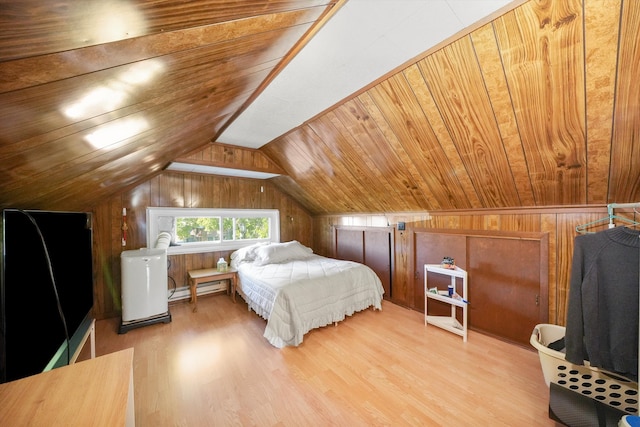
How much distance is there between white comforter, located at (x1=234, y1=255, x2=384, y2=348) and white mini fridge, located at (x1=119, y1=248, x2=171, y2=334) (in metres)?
1.01

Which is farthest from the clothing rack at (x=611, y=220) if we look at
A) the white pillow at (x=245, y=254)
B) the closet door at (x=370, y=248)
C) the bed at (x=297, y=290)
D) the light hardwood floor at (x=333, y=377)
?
the white pillow at (x=245, y=254)

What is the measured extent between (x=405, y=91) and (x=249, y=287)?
114 inches

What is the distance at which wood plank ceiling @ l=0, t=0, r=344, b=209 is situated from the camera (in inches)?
17.3

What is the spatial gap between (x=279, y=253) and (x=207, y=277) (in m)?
1.11

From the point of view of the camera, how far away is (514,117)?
161 cm

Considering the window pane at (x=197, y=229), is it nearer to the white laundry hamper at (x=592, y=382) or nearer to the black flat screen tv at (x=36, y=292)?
the black flat screen tv at (x=36, y=292)

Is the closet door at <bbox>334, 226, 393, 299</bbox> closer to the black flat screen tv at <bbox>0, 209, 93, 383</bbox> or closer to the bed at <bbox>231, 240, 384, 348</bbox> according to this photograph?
the bed at <bbox>231, 240, 384, 348</bbox>

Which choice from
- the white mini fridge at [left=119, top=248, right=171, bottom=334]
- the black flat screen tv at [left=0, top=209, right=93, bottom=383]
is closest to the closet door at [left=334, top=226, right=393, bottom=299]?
the white mini fridge at [left=119, top=248, right=171, bottom=334]

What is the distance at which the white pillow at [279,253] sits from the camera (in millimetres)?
3688

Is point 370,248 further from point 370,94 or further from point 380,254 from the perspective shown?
point 370,94

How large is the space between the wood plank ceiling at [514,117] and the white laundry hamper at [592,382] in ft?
4.29

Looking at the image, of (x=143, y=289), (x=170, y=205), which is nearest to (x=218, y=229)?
(x=170, y=205)

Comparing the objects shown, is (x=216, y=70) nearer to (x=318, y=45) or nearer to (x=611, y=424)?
(x=318, y=45)

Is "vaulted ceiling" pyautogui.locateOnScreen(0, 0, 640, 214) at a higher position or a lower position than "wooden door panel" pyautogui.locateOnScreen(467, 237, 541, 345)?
higher
